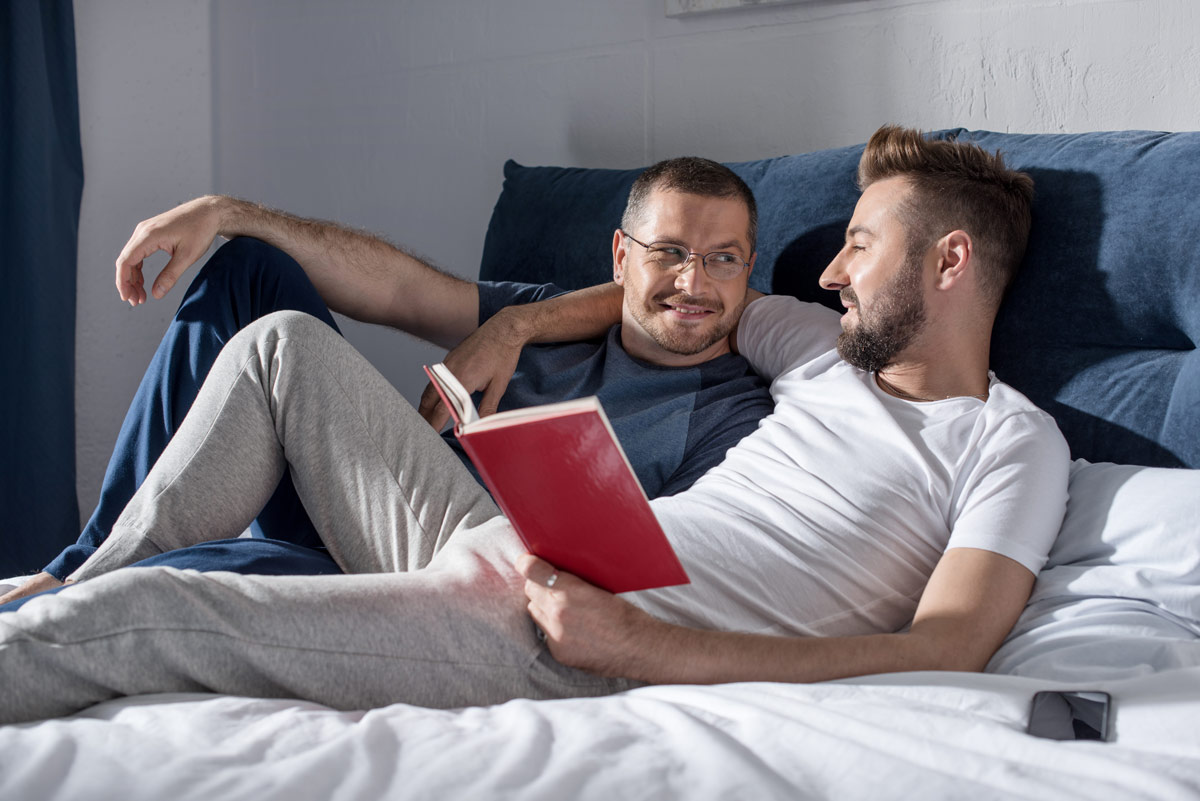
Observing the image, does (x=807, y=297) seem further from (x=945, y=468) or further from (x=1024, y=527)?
(x=1024, y=527)

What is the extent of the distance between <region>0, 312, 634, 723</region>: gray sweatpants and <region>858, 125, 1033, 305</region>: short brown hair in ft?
2.65

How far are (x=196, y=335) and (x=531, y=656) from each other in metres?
0.81

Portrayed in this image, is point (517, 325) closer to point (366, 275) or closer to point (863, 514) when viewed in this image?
point (366, 275)

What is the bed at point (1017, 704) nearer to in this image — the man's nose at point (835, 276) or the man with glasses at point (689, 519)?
the man with glasses at point (689, 519)

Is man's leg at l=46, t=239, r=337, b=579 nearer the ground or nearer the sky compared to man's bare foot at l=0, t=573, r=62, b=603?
nearer the sky

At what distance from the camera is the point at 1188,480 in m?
1.20

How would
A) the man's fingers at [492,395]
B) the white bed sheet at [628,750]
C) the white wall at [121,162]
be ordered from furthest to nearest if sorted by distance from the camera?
the white wall at [121,162], the man's fingers at [492,395], the white bed sheet at [628,750]

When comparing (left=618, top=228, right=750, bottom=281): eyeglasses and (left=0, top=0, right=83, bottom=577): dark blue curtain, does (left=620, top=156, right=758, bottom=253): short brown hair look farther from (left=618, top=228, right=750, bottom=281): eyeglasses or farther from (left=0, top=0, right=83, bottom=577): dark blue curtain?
(left=0, top=0, right=83, bottom=577): dark blue curtain

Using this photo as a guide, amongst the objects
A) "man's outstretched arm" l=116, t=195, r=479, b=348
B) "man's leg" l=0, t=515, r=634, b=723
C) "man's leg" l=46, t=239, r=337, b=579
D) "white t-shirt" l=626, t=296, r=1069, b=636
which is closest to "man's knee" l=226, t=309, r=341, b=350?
"man's leg" l=46, t=239, r=337, b=579

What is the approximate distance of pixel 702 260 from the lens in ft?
5.79

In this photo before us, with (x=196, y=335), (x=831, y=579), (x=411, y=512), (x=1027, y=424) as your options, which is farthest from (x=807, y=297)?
(x=196, y=335)

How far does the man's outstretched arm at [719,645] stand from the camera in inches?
40.8

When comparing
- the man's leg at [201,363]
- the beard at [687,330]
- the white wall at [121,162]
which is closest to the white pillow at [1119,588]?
the beard at [687,330]

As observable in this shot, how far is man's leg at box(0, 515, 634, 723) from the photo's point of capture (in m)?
0.90
